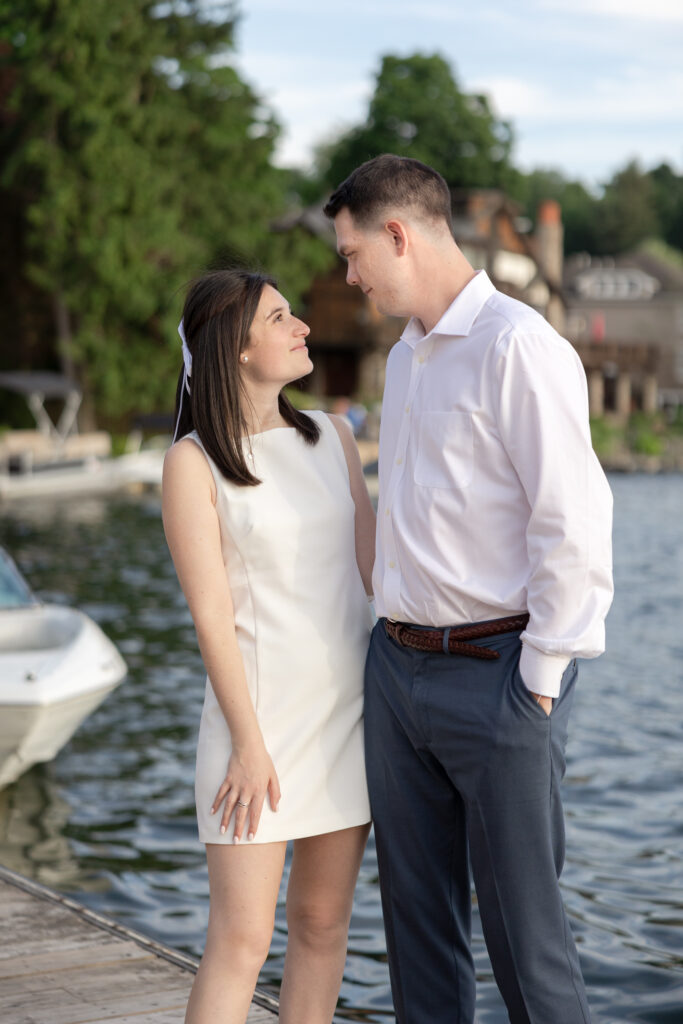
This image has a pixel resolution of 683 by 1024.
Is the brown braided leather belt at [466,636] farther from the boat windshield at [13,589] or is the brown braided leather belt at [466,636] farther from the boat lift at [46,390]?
the boat lift at [46,390]

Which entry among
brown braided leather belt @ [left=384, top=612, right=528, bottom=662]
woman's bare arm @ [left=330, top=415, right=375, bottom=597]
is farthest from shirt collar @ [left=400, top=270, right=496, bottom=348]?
brown braided leather belt @ [left=384, top=612, right=528, bottom=662]

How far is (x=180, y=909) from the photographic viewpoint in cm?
677

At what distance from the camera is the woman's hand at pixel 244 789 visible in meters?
2.90

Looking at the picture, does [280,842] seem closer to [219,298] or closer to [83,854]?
[219,298]

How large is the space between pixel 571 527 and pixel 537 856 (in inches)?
27.2

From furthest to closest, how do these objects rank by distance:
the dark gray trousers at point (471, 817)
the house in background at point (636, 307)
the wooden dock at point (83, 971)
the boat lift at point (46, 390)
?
1. the house in background at point (636, 307)
2. the boat lift at point (46, 390)
3. the wooden dock at point (83, 971)
4. the dark gray trousers at point (471, 817)

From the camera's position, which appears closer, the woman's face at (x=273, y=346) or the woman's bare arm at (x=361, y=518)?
the woman's face at (x=273, y=346)

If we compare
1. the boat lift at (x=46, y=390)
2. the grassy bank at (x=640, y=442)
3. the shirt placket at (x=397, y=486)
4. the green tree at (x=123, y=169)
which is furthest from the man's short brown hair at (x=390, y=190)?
the grassy bank at (x=640, y=442)

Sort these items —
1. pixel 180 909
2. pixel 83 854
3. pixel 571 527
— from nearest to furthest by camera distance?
pixel 571 527
pixel 180 909
pixel 83 854

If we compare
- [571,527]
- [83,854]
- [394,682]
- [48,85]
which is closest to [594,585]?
[571,527]

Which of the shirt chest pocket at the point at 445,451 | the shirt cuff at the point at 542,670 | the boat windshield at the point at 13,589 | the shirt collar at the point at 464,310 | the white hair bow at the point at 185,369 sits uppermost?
the shirt collar at the point at 464,310

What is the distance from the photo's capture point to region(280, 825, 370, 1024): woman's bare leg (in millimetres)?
3031

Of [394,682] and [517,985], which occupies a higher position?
[394,682]

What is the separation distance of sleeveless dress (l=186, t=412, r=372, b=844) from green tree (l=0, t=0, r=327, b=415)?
3601cm
